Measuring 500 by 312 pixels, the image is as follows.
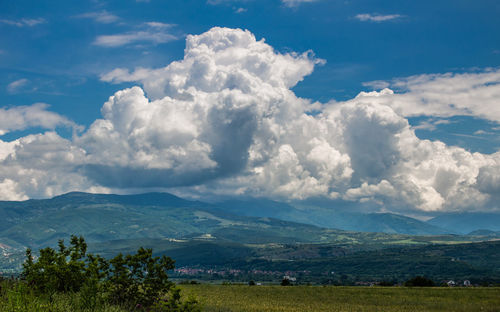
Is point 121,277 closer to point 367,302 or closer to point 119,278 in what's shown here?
point 119,278

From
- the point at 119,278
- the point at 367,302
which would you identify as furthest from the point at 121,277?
the point at 367,302

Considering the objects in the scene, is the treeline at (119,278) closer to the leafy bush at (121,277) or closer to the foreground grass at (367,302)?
the leafy bush at (121,277)

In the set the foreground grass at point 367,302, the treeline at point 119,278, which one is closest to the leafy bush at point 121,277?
the treeline at point 119,278

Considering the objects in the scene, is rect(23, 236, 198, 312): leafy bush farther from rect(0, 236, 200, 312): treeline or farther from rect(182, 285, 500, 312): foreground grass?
rect(182, 285, 500, 312): foreground grass

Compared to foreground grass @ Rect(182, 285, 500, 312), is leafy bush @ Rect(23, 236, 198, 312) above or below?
above

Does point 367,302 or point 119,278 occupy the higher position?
point 119,278

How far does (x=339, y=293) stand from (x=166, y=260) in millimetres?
45807

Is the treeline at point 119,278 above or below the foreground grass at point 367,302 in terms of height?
above

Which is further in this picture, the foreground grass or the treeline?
the foreground grass

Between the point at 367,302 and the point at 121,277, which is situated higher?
the point at 121,277

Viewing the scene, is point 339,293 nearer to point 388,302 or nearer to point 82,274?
point 388,302

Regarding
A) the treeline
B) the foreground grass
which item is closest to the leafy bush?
the treeline

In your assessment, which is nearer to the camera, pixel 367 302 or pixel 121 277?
pixel 121 277

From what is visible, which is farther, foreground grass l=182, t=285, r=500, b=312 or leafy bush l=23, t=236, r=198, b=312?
foreground grass l=182, t=285, r=500, b=312
